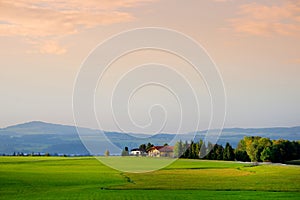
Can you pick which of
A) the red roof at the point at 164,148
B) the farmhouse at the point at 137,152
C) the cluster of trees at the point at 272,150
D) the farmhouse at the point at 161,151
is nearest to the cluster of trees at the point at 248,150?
the cluster of trees at the point at 272,150

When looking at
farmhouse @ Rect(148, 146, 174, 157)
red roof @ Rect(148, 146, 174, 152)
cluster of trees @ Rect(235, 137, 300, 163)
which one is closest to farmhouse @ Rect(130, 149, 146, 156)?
farmhouse @ Rect(148, 146, 174, 157)

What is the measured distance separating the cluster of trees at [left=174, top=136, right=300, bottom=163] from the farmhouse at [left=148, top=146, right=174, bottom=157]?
5.75 metres

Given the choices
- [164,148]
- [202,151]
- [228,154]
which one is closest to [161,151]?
[164,148]

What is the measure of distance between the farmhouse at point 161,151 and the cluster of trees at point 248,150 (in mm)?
5754

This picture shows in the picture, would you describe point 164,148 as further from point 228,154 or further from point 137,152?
point 228,154

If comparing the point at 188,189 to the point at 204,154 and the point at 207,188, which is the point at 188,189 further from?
the point at 204,154

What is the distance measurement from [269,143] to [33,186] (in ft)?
248

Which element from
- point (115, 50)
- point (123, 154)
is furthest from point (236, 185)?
point (123, 154)

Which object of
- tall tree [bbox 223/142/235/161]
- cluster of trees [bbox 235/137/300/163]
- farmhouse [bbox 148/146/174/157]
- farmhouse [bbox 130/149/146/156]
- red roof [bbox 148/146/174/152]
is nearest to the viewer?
cluster of trees [bbox 235/137/300/163]

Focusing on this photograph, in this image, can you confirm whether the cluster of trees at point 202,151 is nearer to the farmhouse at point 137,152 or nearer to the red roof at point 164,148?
the red roof at point 164,148

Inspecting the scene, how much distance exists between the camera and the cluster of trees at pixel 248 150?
379ft

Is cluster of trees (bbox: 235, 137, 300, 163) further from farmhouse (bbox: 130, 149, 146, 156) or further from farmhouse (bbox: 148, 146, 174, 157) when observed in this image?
farmhouse (bbox: 130, 149, 146, 156)

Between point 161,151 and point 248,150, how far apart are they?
96.5 ft

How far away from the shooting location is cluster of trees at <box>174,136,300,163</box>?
115438mm
